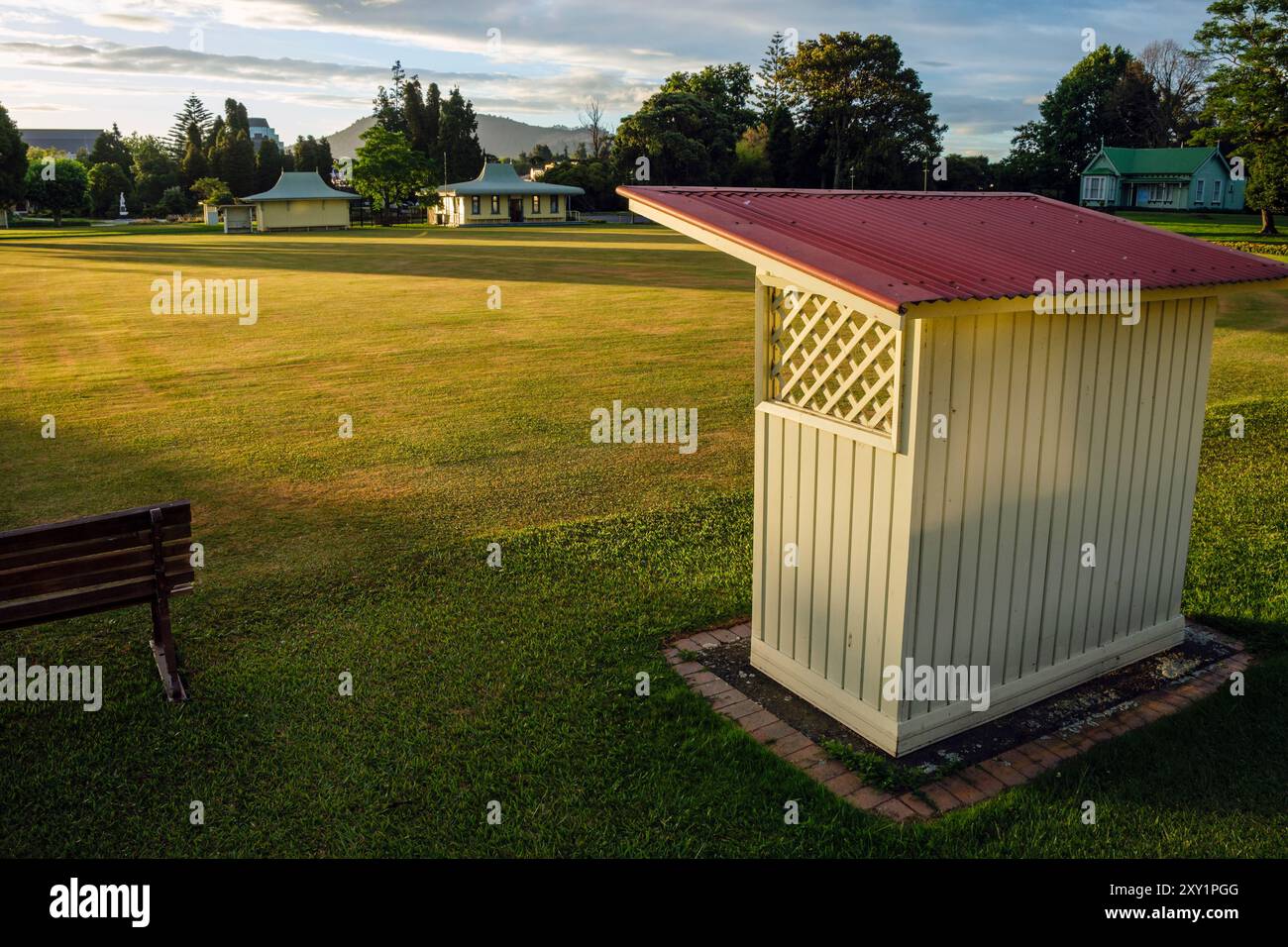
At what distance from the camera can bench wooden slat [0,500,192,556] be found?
483 cm

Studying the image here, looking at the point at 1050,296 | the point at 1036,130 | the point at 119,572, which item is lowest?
the point at 119,572

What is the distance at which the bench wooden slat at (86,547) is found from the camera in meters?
4.88

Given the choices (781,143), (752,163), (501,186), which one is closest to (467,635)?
(501,186)

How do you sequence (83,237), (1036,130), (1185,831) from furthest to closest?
(1036,130), (83,237), (1185,831)

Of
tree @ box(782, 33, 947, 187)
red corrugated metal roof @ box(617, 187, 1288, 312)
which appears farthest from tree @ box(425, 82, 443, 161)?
red corrugated metal roof @ box(617, 187, 1288, 312)

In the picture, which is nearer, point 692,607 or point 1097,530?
point 1097,530

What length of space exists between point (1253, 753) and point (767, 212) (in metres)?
3.59

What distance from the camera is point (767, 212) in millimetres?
5117

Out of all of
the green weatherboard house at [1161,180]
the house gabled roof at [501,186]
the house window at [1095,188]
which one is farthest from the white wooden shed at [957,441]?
the house window at [1095,188]

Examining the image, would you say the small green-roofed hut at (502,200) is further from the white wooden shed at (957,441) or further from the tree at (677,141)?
the white wooden shed at (957,441)

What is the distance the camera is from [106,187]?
77125 mm

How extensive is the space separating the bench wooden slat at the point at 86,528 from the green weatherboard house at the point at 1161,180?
67461mm
